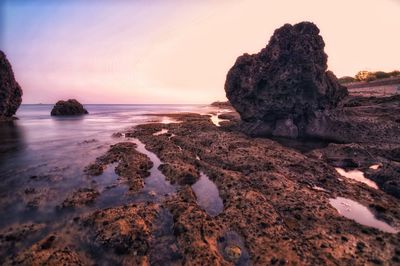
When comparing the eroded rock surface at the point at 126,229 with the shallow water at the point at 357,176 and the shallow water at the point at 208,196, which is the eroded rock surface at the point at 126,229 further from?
the shallow water at the point at 357,176

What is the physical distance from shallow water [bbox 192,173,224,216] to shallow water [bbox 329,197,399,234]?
651 cm

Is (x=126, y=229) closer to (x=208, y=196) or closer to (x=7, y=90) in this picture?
(x=208, y=196)

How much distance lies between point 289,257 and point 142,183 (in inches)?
435

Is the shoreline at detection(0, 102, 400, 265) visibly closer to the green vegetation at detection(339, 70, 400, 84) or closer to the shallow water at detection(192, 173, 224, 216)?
the shallow water at detection(192, 173, 224, 216)

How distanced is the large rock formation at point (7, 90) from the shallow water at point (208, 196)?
265ft

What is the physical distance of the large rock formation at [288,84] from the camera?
105 feet

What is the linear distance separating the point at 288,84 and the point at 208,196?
25.2 m

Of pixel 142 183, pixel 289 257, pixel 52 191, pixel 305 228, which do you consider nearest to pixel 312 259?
pixel 289 257

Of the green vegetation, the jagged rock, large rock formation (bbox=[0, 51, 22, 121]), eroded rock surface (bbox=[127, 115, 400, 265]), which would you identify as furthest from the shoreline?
the jagged rock

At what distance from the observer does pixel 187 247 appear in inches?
350

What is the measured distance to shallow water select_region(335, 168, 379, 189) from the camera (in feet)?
49.5

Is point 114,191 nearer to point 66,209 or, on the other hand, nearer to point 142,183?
point 142,183

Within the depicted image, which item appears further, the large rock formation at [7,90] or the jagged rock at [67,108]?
the jagged rock at [67,108]

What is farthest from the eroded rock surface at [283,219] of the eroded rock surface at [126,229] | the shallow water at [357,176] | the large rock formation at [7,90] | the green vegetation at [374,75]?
the green vegetation at [374,75]
